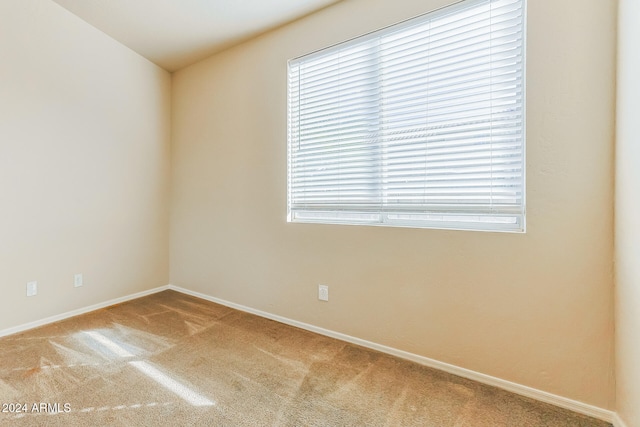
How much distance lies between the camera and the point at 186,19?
262 cm

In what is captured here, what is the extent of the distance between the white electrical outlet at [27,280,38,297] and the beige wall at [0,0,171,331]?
0.03m

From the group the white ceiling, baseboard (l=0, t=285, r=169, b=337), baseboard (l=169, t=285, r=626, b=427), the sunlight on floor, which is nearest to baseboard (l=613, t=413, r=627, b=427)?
baseboard (l=169, t=285, r=626, b=427)

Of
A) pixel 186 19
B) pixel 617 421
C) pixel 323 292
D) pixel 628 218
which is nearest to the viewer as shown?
pixel 628 218

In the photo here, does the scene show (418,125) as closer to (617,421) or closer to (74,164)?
(617,421)

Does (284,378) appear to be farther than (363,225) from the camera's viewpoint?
No

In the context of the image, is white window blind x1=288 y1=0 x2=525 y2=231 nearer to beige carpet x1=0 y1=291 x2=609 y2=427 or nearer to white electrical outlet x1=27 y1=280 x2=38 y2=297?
beige carpet x1=0 y1=291 x2=609 y2=427

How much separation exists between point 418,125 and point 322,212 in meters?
1.02

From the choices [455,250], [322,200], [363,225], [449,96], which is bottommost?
[455,250]

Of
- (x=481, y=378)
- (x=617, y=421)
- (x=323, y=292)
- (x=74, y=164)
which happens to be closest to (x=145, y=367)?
(x=323, y=292)

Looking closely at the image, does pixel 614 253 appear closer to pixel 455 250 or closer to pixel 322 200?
pixel 455 250

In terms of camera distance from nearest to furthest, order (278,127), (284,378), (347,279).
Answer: (284,378)
(347,279)
(278,127)

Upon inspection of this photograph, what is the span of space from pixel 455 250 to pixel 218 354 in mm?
1804

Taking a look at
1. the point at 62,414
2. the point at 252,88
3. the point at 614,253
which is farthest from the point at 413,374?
the point at 252,88

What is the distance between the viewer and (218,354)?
212 cm
